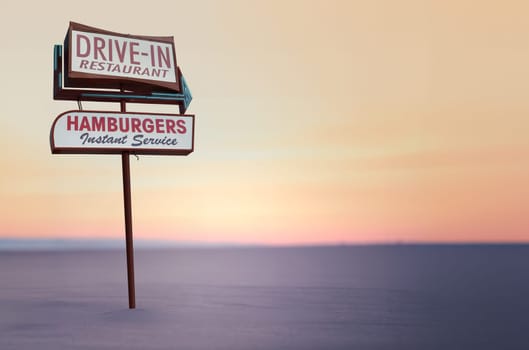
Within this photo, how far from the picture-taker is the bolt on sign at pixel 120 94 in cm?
1261

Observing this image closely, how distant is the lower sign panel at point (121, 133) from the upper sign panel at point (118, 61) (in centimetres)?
84

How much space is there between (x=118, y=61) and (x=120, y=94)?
0.78m

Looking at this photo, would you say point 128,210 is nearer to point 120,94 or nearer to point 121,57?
point 120,94

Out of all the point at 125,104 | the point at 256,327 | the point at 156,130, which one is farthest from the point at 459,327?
the point at 125,104

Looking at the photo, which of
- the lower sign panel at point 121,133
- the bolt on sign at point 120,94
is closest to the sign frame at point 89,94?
the bolt on sign at point 120,94

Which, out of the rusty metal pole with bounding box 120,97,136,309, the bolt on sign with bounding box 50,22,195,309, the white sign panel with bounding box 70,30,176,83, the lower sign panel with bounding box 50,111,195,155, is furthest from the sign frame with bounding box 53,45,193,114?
the rusty metal pole with bounding box 120,97,136,309

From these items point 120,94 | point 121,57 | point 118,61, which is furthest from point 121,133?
point 121,57

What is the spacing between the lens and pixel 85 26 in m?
13.0

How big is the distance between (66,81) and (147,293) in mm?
6996

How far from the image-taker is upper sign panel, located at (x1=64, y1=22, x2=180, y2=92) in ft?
41.8

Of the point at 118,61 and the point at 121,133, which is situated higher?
the point at 118,61

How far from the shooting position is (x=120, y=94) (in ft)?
43.9

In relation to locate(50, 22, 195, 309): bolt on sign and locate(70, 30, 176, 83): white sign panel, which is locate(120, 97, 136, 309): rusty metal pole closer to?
locate(50, 22, 195, 309): bolt on sign

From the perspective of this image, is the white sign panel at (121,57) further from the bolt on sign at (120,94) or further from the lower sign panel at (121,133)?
the lower sign panel at (121,133)
